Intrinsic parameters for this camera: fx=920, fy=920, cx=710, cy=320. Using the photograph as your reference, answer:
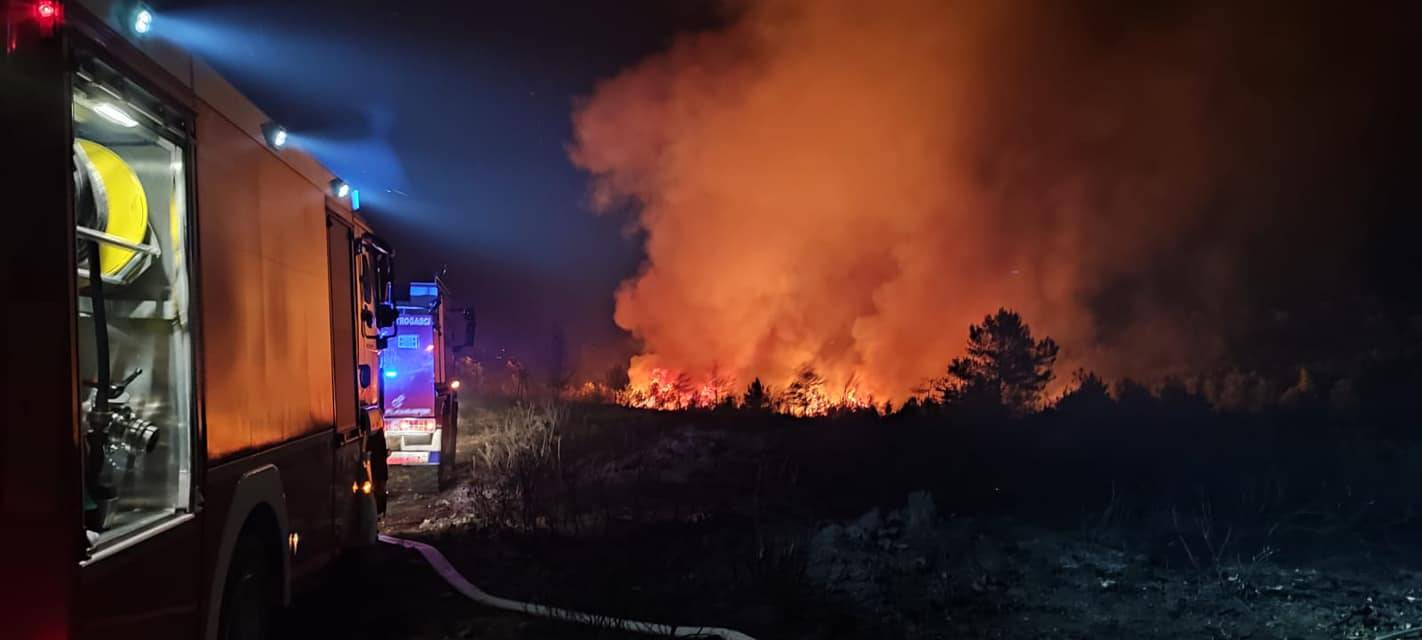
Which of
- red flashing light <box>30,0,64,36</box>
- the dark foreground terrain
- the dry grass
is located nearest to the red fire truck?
red flashing light <box>30,0,64,36</box>

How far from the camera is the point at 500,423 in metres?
19.4

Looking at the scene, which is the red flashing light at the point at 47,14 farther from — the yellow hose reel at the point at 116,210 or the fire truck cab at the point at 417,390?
the fire truck cab at the point at 417,390

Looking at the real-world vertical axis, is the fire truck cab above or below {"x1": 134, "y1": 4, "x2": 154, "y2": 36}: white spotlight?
below

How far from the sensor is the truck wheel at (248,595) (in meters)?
4.02

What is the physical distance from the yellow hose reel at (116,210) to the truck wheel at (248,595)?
4.41 ft

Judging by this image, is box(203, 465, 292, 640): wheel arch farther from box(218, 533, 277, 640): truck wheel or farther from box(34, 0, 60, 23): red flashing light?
box(34, 0, 60, 23): red flashing light

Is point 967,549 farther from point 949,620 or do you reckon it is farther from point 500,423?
point 500,423

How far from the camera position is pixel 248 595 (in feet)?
14.3

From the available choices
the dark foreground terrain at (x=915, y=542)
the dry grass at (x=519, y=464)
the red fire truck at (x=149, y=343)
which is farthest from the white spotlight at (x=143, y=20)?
the dry grass at (x=519, y=464)

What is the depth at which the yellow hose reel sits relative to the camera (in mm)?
3158

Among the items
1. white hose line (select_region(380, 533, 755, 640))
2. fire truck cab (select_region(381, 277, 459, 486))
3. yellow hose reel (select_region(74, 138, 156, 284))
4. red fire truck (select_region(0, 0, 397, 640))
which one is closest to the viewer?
red fire truck (select_region(0, 0, 397, 640))

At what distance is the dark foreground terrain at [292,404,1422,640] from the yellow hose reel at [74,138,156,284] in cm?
336

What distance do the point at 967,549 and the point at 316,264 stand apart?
5636 millimetres

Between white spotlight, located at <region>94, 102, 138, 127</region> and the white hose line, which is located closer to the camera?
white spotlight, located at <region>94, 102, 138, 127</region>
